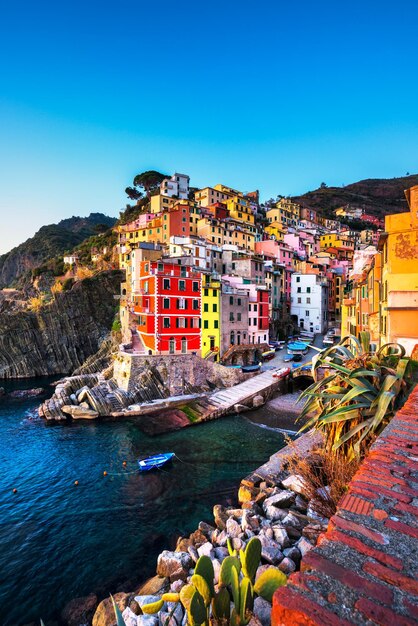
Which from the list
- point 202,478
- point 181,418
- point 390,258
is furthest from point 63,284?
point 390,258

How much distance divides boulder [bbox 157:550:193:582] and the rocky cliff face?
5731 cm

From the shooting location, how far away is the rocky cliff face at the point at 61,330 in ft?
196

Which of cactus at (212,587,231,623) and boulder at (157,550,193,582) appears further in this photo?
boulder at (157,550,193,582)

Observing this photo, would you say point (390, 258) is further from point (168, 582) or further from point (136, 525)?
point (136, 525)

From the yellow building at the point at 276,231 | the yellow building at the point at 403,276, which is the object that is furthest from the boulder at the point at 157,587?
the yellow building at the point at 276,231

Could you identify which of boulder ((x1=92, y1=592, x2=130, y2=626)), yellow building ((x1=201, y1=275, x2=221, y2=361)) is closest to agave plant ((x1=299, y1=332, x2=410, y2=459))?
boulder ((x1=92, y1=592, x2=130, y2=626))

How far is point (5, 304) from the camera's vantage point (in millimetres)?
76375

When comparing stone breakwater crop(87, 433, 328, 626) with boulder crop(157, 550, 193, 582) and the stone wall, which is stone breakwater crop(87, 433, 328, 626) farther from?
the stone wall

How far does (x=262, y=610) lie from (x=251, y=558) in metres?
0.70

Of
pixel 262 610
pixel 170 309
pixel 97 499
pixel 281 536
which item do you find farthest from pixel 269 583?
pixel 170 309

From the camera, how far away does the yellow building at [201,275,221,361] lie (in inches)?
1670

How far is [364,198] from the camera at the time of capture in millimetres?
178125

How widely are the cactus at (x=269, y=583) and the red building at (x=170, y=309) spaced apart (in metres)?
33.8

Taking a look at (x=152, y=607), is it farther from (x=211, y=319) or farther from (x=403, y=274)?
(x=211, y=319)
